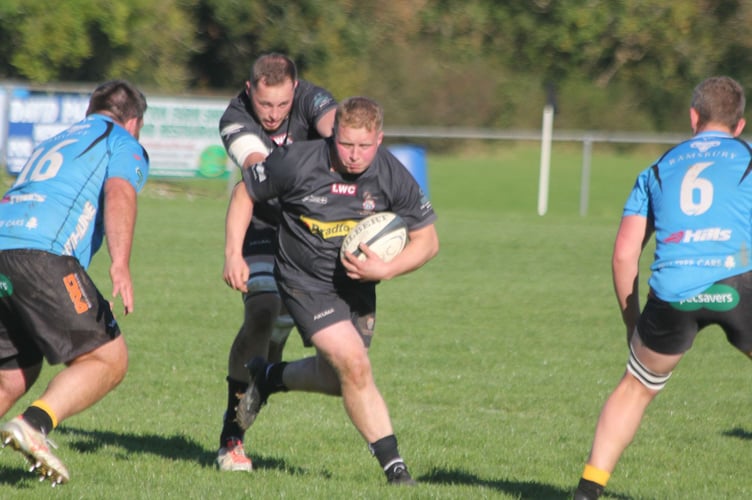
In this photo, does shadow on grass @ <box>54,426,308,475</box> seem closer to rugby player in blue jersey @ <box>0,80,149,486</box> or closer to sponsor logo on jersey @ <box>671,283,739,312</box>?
rugby player in blue jersey @ <box>0,80,149,486</box>

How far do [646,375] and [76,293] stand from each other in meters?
2.58

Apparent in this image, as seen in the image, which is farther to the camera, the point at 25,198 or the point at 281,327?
the point at 281,327

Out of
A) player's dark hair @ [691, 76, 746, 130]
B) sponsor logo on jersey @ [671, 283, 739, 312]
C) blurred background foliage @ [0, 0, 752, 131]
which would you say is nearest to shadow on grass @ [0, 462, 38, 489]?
sponsor logo on jersey @ [671, 283, 739, 312]

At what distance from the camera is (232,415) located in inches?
261

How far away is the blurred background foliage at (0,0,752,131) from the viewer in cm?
3516

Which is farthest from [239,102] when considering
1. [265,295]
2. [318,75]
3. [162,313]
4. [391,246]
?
[318,75]

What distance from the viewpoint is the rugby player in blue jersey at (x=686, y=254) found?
512 cm

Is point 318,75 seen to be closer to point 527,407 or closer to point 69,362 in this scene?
point 527,407

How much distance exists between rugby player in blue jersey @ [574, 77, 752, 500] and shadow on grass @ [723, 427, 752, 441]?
260 centimetres

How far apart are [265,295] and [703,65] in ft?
133

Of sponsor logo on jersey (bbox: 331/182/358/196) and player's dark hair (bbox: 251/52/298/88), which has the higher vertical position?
player's dark hair (bbox: 251/52/298/88)

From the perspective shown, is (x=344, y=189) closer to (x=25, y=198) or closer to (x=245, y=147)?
(x=245, y=147)

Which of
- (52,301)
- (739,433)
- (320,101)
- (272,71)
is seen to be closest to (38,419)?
(52,301)

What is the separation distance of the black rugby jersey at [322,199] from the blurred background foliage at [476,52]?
90.5 feet
